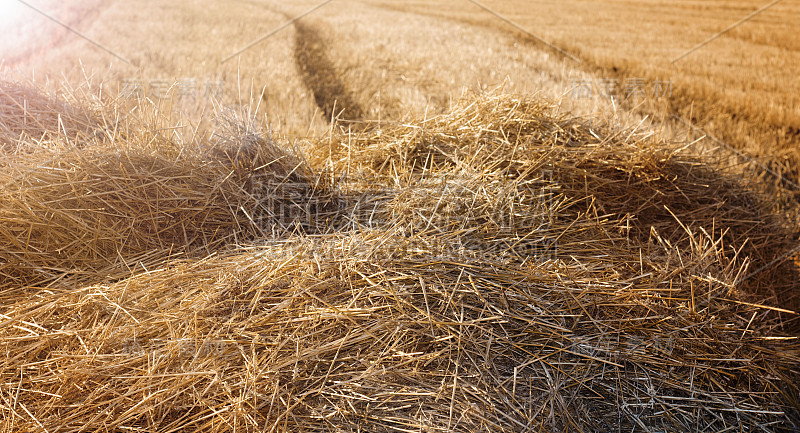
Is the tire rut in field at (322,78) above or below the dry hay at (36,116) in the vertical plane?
below

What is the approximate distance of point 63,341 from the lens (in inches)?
59.8

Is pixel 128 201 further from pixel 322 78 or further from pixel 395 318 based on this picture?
pixel 322 78

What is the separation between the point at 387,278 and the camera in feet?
5.07

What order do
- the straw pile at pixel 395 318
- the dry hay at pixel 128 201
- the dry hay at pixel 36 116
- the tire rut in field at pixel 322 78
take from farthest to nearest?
the tire rut in field at pixel 322 78, the dry hay at pixel 36 116, the dry hay at pixel 128 201, the straw pile at pixel 395 318

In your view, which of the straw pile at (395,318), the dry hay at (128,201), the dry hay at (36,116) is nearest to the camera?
the straw pile at (395,318)

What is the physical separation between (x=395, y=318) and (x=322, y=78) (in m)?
4.49

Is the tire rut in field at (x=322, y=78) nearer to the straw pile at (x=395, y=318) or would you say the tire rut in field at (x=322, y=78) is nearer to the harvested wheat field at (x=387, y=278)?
the harvested wheat field at (x=387, y=278)

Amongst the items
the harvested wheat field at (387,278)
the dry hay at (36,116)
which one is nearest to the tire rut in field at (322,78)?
A: the harvested wheat field at (387,278)

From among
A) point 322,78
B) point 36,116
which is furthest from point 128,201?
point 322,78

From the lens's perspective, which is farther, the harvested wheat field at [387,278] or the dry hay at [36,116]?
the dry hay at [36,116]

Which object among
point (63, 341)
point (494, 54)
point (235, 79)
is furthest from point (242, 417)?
→ point (494, 54)

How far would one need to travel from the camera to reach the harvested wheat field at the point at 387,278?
1313mm

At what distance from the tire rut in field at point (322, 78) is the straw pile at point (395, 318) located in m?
2.22

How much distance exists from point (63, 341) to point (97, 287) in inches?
8.9
